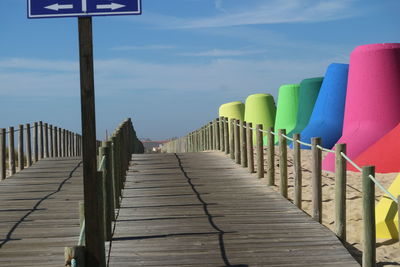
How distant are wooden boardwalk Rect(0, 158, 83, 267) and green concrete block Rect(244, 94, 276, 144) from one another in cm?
1652

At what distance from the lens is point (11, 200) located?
1152 centimetres

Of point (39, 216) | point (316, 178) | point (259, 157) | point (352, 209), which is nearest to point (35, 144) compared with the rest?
point (259, 157)

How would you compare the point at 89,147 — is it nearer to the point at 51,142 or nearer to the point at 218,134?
the point at 218,134

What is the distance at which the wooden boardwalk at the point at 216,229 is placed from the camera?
7.02 m

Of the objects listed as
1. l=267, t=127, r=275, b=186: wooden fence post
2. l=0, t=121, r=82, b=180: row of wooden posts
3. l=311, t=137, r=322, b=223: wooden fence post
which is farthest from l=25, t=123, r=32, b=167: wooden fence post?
l=311, t=137, r=322, b=223: wooden fence post

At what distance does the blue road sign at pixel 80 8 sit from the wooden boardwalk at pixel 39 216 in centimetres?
262

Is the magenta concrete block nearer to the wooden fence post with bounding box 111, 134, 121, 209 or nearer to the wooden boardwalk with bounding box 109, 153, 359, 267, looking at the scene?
the wooden boardwalk with bounding box 109, 153, 359, 267

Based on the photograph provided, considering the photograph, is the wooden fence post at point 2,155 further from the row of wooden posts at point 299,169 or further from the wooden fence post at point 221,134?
the wooden fence post at point 221,134

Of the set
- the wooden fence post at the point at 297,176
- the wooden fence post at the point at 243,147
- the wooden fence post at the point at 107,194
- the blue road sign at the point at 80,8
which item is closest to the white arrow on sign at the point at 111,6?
the blue road sign at the point at 80,8

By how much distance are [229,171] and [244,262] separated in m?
7.46

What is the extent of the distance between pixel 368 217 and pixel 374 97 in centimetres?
1220

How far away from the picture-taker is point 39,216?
965cm

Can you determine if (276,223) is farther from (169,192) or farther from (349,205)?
(349,205)

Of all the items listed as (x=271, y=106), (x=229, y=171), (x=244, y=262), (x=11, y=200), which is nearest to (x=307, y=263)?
(x=244, y=262)
